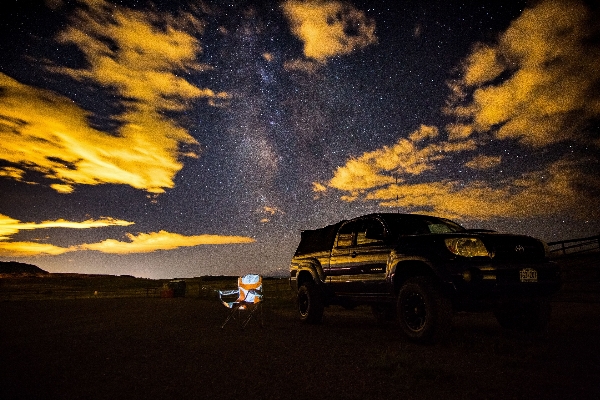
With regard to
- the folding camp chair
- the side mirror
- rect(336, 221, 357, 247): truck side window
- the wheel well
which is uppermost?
rect(336, 221, 357, 247): truck side window

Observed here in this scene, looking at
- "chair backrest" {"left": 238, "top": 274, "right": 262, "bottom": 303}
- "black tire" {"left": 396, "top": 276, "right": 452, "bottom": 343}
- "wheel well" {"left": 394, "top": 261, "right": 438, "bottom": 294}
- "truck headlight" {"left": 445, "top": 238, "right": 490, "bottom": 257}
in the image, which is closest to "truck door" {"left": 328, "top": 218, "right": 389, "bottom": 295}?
"wheel well" {"left": 394, "top": 261, "right": 438, "bottom": 294}

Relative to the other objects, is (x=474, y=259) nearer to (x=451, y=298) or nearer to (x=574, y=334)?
(x=451, y=298)

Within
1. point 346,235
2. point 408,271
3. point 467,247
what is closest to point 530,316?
point 467,247

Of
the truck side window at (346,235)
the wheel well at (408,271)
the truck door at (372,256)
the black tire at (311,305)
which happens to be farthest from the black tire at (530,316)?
the black tire at (311,305)

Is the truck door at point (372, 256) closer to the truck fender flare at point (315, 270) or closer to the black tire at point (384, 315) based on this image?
the truck fender flare at point (315, 270)

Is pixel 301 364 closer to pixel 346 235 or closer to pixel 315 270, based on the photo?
pixel 346 235

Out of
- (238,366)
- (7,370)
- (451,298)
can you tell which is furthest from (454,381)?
(7,370)

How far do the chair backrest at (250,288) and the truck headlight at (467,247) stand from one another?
4.08 meters

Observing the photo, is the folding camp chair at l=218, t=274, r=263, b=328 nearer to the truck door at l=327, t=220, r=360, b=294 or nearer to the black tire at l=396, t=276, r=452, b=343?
the truck door at l=327, t=220, r=360, b=294

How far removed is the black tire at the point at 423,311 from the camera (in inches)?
220

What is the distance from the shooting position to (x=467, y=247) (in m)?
5.62

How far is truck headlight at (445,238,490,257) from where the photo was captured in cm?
Result: 557

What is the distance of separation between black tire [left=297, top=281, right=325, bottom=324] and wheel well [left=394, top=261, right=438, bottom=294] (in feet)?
8.22

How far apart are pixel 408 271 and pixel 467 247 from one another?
1.06 m
